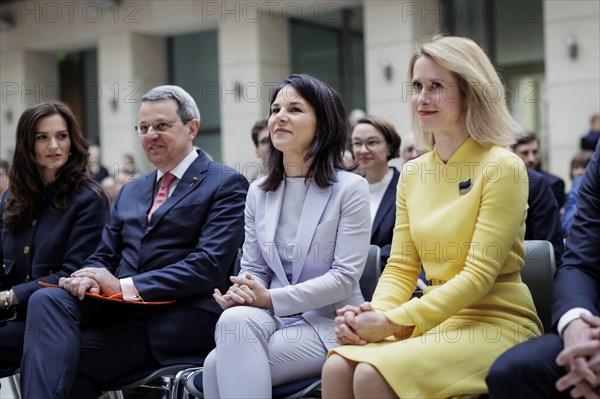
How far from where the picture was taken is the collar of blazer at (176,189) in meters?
3.64

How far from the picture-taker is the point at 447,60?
2.77 m

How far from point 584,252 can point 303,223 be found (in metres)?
1.10

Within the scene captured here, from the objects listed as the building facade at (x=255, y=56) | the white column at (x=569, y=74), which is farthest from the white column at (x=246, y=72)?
the white column at (x=569, y=74)

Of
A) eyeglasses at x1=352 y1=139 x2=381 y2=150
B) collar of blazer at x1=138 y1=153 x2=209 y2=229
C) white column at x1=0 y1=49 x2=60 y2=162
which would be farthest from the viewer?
white column at x1=0 y1=49 x2=60 y2=162

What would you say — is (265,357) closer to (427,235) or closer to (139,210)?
(427,235)

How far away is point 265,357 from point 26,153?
2056mm

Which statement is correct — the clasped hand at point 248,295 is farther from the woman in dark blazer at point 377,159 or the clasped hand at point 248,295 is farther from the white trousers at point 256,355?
the woman in dark blazer at point 377,159

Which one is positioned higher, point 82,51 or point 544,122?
point 82,51

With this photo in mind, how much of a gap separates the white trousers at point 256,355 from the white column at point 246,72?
859cm

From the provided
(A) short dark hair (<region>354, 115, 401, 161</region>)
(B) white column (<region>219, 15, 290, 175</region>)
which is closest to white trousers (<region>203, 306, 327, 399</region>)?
(A) short dark hair (<region>354, 115, 401, 161</region>)

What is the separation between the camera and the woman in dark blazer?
448 centimetres

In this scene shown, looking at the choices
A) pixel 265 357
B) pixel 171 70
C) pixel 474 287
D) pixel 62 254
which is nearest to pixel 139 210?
pixel 62 254

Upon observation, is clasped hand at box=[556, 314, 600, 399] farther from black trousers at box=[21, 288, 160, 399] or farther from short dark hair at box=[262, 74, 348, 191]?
black trousers at box=[21, 288, 160, 399]

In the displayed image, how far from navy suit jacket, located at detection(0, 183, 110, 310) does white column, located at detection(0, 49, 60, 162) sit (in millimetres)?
10798
